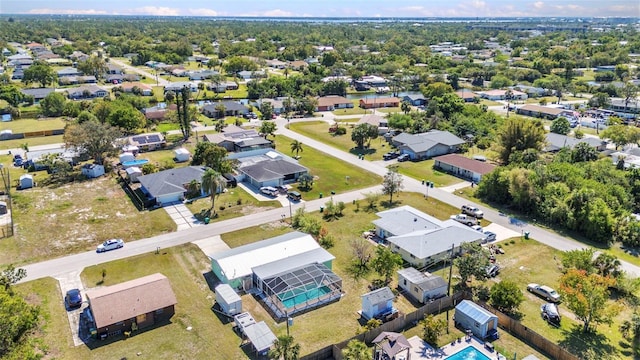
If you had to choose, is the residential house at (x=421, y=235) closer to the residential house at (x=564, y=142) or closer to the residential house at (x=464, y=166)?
the residential house at (x=464, y=166)

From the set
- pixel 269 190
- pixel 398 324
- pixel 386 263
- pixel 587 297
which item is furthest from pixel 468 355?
pixel 269 190

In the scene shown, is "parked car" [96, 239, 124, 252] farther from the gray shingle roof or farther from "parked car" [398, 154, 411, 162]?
"parked car" [398, 154, 411, 162]

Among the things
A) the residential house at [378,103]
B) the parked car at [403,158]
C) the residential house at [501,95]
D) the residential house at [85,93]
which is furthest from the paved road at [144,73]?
the residential house at [501,95]

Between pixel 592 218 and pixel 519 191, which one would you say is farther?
pixel 519 191

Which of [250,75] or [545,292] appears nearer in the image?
[545,292]

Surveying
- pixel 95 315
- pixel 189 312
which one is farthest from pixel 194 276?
pixel 95 315

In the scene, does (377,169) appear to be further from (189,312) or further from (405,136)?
(189,312)

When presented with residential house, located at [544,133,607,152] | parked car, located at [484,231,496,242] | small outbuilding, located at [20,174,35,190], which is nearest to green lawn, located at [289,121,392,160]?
residential house, located at [544,133,607,152]

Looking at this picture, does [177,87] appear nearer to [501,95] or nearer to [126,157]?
[126,157]
